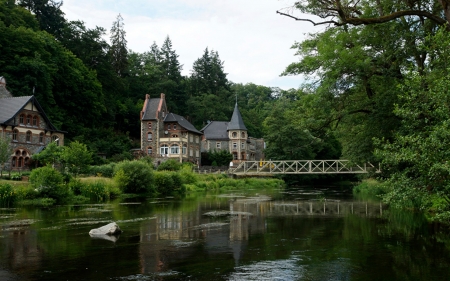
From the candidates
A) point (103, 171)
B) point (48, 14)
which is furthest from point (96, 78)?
point (103, 171)

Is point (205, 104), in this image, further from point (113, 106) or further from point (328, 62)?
point (328, 62)

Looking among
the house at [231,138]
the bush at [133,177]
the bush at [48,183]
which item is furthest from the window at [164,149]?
the bush at [48,183]

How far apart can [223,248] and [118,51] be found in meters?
80.7

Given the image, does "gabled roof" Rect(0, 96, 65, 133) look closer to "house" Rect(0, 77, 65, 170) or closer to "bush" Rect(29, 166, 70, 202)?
"house" Rect(0, 77, 65, 170)

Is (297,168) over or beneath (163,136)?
beneath

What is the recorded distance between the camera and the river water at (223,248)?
10.5 metres

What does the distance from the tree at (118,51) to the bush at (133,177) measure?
2074 inches

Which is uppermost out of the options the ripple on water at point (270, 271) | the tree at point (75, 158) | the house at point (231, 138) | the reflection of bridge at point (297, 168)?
the house at point (231, 138)

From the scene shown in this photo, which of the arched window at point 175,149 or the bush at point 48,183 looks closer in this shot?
the bush at point 48,183

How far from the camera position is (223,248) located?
13656 millimetres

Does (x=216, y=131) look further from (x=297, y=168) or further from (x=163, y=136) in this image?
(x=297, y=168)

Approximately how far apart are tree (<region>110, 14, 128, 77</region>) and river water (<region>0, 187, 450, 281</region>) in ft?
226

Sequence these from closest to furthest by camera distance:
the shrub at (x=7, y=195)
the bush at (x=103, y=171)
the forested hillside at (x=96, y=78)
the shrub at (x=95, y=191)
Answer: the shrub at (x=7, y=195) → the shrub at (x=95, y=191) → the bush at (x=103, y=171) → the forested hillside at (x=96, y=78)

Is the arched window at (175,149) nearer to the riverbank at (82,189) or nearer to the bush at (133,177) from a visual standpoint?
the riverbank at (82,189)
